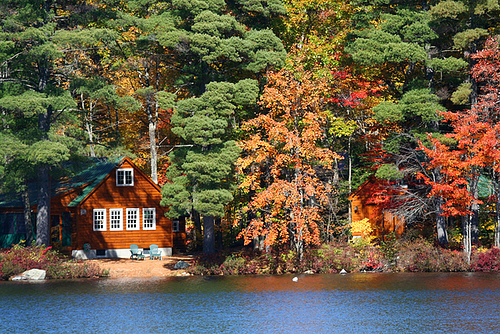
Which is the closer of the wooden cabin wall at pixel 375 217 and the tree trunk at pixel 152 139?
the wooden cabin wall at pixel 375 217

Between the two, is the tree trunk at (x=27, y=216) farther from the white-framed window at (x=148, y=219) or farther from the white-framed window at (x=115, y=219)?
the white-framed window at (x=148, y=219)

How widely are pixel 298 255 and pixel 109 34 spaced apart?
53.4 ft

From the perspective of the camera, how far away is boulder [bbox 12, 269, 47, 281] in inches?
1350

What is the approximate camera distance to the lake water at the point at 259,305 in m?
22.2

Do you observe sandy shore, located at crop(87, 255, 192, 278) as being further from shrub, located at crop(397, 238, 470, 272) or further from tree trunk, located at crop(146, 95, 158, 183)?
shrub, located at crop(397, 238, 470, 272)

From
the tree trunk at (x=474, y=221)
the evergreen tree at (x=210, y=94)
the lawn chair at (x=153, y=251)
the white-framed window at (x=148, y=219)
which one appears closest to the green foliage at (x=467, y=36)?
the tree trunk at (x=474, y=221)

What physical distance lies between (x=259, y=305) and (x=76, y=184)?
21.8 m

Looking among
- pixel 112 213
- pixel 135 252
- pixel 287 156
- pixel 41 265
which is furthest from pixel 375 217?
pixel 41 265

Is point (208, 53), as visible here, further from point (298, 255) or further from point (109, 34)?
point (298, 255)

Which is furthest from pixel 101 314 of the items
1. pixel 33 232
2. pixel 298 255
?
pixel 33 232

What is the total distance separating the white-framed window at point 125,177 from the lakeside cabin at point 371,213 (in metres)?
14.7

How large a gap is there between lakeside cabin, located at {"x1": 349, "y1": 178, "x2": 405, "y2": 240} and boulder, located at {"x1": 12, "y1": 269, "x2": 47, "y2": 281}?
67.3ft

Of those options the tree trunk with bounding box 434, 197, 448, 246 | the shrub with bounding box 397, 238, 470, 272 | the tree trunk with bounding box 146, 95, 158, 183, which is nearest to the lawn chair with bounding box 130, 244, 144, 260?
the tree trunk with bounding box 146, 95, 158, 183

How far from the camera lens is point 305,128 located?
37.0m
